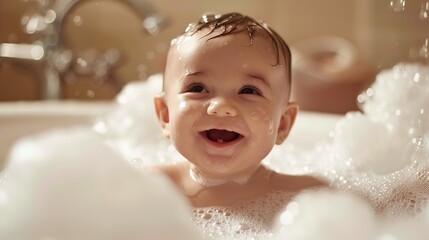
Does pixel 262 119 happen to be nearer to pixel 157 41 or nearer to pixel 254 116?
pixel 254 116

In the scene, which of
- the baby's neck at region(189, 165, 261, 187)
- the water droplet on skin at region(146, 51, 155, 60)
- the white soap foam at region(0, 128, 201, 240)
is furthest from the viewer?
the water droplet on skin at region(146, 51, 155, 60)

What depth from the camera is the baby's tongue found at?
952 mm

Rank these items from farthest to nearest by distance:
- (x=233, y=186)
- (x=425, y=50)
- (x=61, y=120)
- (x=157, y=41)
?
(x=157, y=41) → (x=61, y=120) → (x=425, y=50) → (x=233, y=186)

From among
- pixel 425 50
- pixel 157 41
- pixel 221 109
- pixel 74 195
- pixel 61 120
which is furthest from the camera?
pixel 157 41

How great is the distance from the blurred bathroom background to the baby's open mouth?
467 mm

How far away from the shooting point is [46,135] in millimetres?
649

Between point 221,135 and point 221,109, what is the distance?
66 millimetres

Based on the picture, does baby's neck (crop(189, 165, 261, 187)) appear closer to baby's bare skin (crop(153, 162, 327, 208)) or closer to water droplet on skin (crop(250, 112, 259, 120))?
baby's bare skin (crop(153, 162, 327, 208))

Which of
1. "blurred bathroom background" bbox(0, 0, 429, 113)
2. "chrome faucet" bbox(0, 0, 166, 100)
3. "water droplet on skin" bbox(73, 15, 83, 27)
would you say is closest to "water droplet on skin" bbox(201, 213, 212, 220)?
"blurred bathroom background" bbox(0, 0, 429, 113)

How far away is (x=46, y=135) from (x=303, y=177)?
0.51 metres

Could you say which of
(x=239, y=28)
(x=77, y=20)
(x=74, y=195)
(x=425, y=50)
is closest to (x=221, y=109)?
(x=239, y=28)

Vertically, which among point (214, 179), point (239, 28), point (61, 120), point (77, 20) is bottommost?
Result: point (61, 120)

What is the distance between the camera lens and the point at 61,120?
5.48 ft

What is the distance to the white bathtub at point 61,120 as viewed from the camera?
151cm
